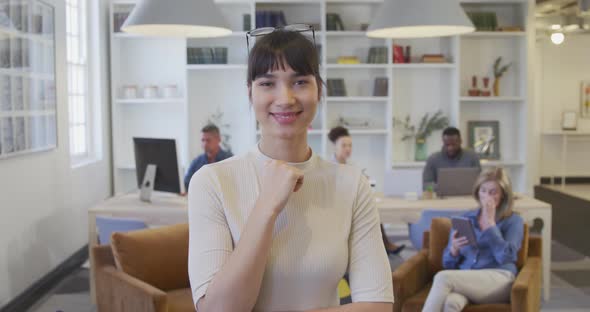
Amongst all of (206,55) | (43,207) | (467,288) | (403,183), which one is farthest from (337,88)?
(467,288)

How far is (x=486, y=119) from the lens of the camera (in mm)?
9352

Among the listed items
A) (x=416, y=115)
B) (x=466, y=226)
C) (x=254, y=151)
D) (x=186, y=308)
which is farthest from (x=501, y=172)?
(x=416, y=115)

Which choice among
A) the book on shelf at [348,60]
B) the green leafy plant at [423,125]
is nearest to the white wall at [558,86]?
the green leafy plant at [423,125]

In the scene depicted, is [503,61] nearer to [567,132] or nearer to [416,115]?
[416,115]

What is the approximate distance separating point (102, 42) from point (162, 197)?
302cm

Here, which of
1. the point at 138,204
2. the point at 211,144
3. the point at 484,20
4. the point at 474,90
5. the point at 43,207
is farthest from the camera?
the point at 474,90

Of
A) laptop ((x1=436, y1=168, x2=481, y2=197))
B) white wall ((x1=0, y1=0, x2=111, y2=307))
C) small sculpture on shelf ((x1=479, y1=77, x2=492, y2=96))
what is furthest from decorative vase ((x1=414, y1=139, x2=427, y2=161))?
white wall ((x1=0, y1=0, x2=111, y2=307))

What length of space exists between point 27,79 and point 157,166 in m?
1.20

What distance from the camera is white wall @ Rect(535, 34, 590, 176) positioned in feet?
46.1

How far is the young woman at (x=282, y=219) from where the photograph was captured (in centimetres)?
146

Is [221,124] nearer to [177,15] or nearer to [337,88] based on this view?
[337,88]

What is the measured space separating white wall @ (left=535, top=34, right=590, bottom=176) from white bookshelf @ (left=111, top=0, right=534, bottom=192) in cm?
512

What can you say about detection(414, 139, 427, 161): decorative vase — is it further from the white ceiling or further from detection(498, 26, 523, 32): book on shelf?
the white ceiling

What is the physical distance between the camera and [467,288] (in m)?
4.27
